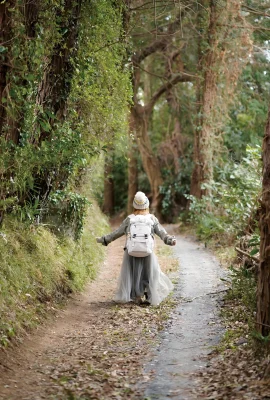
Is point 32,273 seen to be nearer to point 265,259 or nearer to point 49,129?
point 49,129

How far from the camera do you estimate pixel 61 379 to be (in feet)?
22.0

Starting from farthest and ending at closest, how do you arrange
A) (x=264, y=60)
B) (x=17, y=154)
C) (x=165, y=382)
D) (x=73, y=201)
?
(x=264, y=60) → (x=73, y=201) → (x=17, y=154) → (x=165, y=382)

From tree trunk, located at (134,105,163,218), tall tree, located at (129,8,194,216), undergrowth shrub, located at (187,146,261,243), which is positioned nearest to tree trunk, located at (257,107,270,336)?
undergrowth shrub, located at (187,146,261,243)

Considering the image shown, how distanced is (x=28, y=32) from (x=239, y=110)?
58.7 ft

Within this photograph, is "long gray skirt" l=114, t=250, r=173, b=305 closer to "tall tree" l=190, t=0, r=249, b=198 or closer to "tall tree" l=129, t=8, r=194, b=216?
"tall tree" l=190, t=0, r=249, b=198

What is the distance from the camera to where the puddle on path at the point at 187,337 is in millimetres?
6411

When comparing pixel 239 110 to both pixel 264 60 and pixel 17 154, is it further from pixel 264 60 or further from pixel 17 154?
pixel 17 154

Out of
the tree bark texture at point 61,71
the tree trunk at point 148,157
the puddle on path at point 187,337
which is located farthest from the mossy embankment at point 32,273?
the tree trunk at point 148,157

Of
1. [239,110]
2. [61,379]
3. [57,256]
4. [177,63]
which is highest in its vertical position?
[177,63]

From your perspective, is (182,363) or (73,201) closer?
(182,363)

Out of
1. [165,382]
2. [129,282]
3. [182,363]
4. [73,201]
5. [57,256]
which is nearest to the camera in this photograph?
[165,382]

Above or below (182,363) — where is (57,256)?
above

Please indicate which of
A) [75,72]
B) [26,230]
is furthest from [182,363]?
[75,72]

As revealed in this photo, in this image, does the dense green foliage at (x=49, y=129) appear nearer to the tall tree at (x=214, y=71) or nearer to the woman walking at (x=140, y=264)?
the woman walking at (x=140, y=264)
